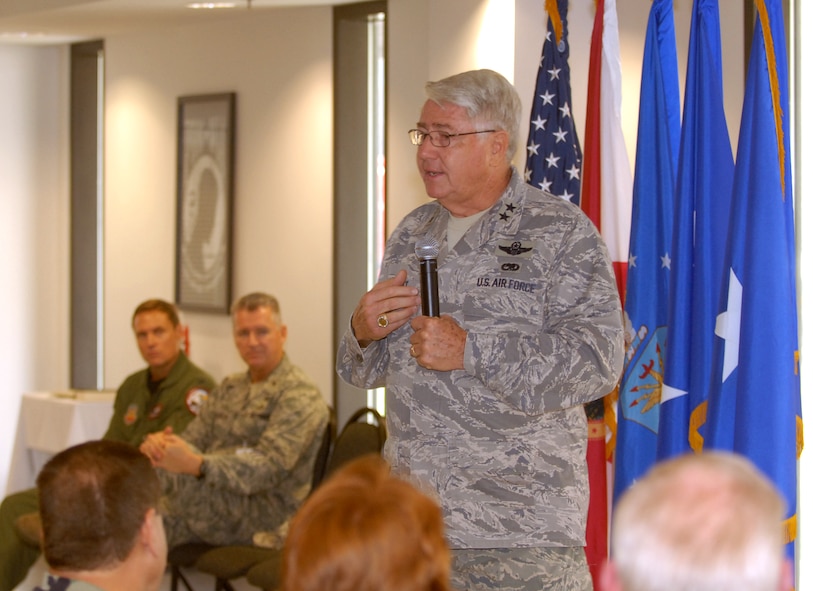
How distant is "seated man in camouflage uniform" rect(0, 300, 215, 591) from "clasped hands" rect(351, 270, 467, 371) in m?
2.67

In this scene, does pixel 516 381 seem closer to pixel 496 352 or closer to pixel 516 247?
pixel 496 352

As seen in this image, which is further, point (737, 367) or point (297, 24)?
point (297, 24)

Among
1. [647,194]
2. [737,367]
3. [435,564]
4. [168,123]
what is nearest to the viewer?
[435,564]

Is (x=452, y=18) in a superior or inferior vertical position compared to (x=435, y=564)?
superior

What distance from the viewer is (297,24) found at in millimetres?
5848

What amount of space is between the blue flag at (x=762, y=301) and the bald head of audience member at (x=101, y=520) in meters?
1.56

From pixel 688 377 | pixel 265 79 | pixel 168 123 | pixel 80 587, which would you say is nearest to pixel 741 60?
pixel 688 377

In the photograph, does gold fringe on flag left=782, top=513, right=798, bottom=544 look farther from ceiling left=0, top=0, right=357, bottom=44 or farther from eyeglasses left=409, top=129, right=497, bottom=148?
ceiling left=0, top=0, right=357, bottom=44

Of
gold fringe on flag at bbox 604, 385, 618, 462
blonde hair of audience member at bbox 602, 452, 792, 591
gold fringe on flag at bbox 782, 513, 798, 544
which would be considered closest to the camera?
blonde hair of audience member at bbox 602, 452, 792, 591

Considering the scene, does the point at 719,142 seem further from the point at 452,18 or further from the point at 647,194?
the point at 452,18

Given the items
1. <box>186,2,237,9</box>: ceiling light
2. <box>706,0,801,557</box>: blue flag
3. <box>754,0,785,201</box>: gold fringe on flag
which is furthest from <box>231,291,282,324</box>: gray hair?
<box>754,0,785,201</box>: gold fringe on flag

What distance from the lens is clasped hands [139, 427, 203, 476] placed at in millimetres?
4176

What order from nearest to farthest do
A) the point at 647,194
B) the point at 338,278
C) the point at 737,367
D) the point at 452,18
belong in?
the point at 737,367 < the point at 647,194 < the point at 452,18 < the point at 338,278

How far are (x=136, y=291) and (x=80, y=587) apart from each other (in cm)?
536
